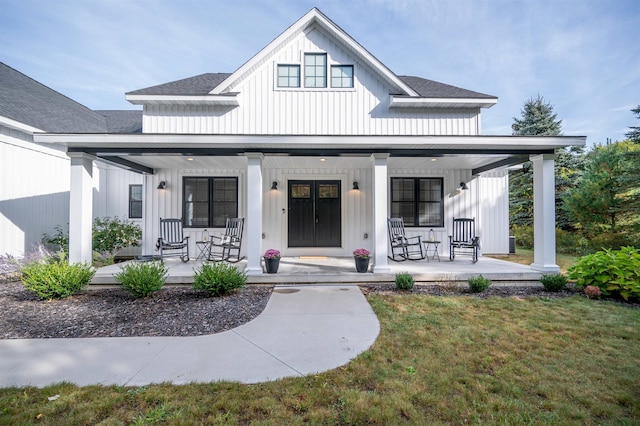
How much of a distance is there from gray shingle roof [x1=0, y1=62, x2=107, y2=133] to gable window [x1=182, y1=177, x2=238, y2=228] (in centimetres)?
376

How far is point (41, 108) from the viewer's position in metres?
7.95

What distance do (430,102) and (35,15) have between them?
1204cm

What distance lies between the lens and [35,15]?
8.56 metres

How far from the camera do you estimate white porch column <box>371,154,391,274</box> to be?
17.7ft

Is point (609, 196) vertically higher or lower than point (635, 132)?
lower

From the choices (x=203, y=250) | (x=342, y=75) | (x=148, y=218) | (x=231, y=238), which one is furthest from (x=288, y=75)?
(x=148, y=218)

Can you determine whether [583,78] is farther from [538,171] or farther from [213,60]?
[213,60]

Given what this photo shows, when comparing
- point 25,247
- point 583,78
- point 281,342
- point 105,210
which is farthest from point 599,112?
point 25,247

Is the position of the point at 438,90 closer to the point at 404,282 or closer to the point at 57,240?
the point at 404,282

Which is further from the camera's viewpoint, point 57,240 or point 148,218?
point 148,218

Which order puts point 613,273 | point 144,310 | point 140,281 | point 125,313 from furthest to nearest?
point 613,273, point 140,281, point 144,310, point 125,313

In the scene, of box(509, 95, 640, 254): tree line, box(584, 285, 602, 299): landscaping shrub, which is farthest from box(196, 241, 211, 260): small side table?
box(509, 95, 640, 254): tree line

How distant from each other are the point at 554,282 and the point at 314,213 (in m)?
5.24

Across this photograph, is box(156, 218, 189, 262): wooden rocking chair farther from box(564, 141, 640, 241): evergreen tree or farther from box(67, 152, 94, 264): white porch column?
box(564, 141, 640, 241): evergreen tree
